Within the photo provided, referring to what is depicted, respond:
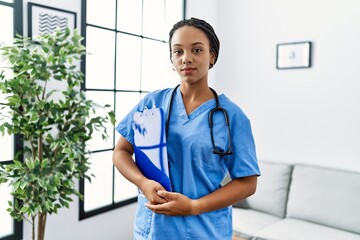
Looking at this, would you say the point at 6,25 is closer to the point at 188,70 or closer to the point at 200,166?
the point at 188,70

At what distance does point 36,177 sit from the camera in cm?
158

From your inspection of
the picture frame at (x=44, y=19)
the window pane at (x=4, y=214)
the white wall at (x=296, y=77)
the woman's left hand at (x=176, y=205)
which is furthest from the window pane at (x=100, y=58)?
the woman's left hand at (x=176, y=205)

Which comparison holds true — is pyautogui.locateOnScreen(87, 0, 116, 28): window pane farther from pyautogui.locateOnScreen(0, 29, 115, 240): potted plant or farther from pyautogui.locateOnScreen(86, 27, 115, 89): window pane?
pyautogui.locateOnScreen(0, 29, 115, 240): potted plant

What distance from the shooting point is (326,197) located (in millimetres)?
2508

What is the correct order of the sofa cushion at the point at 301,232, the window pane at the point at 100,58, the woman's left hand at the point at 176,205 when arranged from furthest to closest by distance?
the window pane at the point at 100,58 → the sofa cushion at the point at 301,232 → the woman's left hand at the point at 176,205

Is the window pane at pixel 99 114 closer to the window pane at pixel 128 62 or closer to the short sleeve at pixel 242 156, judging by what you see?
the window pane at pixel 128 62

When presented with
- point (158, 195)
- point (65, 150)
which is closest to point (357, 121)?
point (65, 150)

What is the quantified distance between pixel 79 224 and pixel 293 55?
2.03 metres

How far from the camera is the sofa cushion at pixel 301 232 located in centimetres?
223

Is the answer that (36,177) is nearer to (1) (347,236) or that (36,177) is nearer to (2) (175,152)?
(2) (175,152)

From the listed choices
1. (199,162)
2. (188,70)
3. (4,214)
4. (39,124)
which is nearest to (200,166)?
(199,162)

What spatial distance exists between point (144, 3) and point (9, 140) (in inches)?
58.5

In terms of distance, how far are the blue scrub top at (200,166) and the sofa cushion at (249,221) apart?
1.58 meters

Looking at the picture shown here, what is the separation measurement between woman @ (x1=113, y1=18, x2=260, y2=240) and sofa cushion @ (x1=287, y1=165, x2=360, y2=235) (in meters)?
1.81
